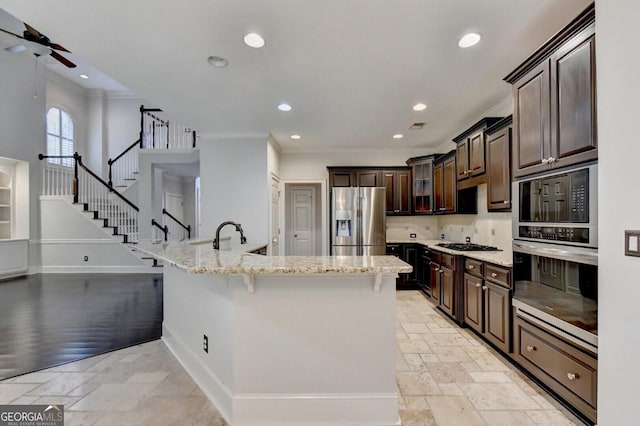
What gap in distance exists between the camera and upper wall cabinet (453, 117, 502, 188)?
3.33 m

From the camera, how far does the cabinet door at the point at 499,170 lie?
2855 millimetres

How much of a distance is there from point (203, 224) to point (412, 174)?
12.8 ft

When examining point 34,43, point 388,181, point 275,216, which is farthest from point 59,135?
point 388,181

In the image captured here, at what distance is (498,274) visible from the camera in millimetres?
2539

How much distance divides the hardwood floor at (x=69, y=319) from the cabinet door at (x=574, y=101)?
3.89 m

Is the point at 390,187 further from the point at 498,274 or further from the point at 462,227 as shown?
the point at 498,274

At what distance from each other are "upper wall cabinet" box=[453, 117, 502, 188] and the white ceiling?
0.34 metres

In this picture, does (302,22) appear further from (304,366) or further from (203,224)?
(203,224)

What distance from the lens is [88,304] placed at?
3.97m

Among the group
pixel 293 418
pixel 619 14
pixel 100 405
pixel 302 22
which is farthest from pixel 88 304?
pixel 619 14

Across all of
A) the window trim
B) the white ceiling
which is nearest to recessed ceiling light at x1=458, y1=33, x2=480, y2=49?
the white ceiling

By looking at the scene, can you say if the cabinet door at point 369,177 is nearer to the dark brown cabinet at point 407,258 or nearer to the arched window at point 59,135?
the dark brown cabinet at point 407,258

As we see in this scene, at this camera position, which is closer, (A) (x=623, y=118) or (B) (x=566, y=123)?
(A) (x=623, y=118)

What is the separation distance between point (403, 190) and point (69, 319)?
5347 mm
